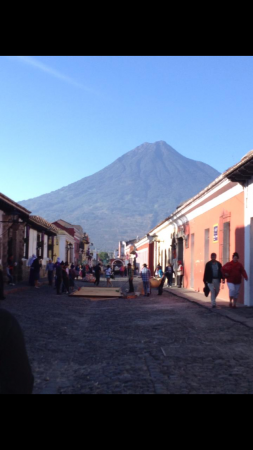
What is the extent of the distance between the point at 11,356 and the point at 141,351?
243 inches

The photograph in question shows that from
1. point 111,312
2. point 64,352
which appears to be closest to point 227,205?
point 111,312

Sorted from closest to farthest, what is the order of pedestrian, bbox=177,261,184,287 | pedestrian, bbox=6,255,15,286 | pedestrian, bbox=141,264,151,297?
pedestrian, bbox=141,264,151,297
pedestrian, bbox=6,255,15,286
pedestrian, bbox=177,261,184,287

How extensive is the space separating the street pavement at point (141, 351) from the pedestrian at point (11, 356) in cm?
350

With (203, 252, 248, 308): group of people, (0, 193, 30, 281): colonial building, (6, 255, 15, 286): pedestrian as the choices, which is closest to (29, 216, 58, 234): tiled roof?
(0, 193, 30, 281): colonial building

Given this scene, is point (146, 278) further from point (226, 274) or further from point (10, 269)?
point (226, 274)

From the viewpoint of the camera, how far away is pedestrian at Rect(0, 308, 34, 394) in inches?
88.2

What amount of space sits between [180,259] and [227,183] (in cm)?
1467

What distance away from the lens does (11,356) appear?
2.25 m

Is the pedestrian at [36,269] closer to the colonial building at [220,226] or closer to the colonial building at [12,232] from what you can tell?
the colonial building at [12,232]

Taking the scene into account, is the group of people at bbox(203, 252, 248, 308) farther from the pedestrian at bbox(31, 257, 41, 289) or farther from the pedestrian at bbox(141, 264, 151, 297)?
the pedestrian at bbox(31, 257, 41, 289)

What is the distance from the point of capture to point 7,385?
89.0 inches

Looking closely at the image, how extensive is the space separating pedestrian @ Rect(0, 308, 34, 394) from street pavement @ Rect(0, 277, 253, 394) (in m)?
3.50

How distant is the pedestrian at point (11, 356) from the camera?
2240 mm
